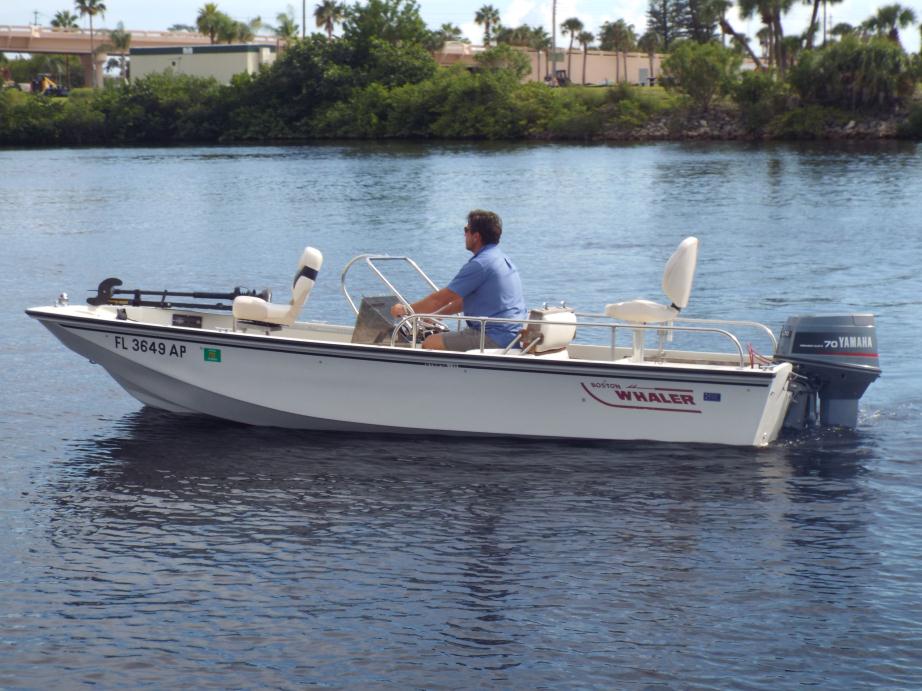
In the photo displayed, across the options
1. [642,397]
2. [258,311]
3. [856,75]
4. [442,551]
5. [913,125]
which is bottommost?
[442,551]

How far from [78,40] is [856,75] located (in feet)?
254

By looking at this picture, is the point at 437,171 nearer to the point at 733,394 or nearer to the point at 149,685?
the point at 733,394

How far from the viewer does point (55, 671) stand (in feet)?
23.8

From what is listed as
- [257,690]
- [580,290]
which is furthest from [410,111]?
[257,690]

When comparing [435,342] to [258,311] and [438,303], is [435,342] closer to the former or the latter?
[438,303]

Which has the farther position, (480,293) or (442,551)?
(480,293)

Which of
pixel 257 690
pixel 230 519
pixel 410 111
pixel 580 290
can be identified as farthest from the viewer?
pixel 410 111

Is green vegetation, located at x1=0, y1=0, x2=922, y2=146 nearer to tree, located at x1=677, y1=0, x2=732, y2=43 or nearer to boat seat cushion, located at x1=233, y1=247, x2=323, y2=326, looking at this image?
tree, located at x1=677, y1=0, x2=732, y2=43

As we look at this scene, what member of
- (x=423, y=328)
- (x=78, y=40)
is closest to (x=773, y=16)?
(x=78, y=40)

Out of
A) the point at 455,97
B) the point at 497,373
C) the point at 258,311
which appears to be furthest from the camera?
the point at 455,97

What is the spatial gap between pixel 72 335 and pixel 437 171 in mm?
41656

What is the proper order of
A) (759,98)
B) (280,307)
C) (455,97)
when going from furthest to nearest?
(455,97)
(759,98)
(280,307)

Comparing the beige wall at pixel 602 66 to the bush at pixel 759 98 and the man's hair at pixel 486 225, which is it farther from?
the man's hair at pixel 486 225

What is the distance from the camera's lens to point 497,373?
1093 centimetres
